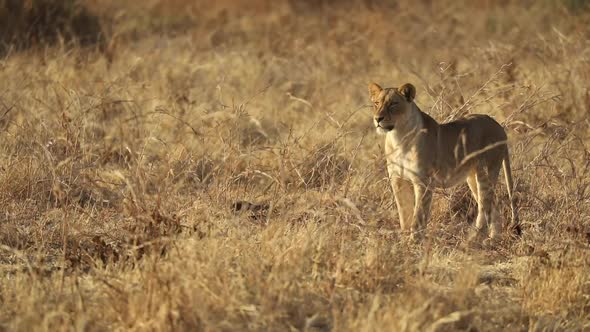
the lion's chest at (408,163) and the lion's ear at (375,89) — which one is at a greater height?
the lion's ear at (375,89)

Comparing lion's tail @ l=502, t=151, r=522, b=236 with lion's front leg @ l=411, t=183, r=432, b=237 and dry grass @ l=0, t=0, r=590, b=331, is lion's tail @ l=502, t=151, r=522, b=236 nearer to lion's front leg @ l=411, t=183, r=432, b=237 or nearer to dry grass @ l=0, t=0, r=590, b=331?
dry grass @ l=0, t=0, r=590, b=331

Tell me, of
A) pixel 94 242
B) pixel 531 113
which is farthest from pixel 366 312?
pixel 531 113

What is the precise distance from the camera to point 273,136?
8539 millimetres

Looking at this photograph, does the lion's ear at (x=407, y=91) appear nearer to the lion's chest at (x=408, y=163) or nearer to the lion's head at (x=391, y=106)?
the lion's head at (x=391, y=106)

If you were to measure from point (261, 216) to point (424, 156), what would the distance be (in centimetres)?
113

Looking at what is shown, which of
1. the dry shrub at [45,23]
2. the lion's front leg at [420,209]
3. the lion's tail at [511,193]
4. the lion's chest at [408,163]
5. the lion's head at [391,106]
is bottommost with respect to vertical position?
the dry shrub at [45,23]

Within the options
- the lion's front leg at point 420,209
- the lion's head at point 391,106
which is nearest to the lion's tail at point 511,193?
the lion's front leg at point 420,209

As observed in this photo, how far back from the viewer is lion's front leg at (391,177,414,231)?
6031 mm

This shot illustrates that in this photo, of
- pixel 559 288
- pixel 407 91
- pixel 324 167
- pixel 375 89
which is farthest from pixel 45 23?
pixel 559 288

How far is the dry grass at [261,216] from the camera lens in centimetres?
423

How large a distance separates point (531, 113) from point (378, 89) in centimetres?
319

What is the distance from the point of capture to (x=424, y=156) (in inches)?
236

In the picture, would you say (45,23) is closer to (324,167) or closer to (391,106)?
(324,167)

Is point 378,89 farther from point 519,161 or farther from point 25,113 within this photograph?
point 25,113
